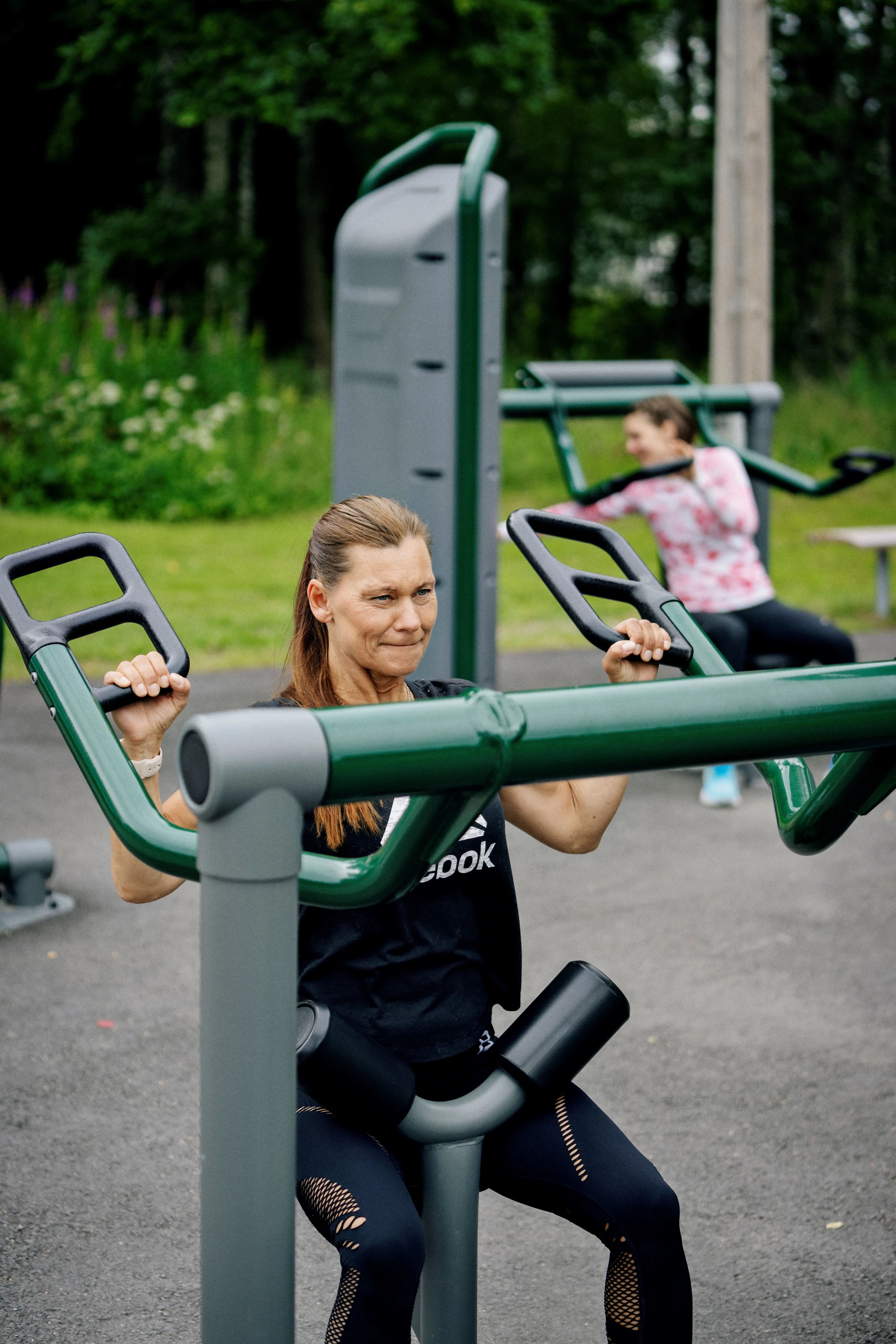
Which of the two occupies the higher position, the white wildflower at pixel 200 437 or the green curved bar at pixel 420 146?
the green curved bar at pixel 420 146

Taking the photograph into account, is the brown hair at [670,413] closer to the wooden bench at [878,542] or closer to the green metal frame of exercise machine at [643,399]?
the green metal frame of exercise machine at [643,399]

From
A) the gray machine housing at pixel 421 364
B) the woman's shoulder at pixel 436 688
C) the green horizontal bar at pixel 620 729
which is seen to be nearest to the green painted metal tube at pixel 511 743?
the green horizontal bar at pixel 620 729

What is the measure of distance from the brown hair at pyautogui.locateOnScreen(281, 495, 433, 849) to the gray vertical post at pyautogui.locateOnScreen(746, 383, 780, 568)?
3.77 meters

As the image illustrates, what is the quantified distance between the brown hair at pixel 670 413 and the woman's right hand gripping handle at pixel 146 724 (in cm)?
344

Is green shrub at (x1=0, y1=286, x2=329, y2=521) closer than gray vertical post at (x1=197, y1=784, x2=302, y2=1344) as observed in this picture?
No

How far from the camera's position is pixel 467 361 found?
Answer: 4.09m

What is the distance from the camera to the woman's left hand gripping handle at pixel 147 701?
5.09ft

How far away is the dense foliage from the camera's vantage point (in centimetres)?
1491

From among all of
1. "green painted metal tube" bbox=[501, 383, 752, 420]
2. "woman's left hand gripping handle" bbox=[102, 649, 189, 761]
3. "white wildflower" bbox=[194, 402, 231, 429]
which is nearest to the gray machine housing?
"green painted metal tube" bbox=[501, 383, 752, 420]

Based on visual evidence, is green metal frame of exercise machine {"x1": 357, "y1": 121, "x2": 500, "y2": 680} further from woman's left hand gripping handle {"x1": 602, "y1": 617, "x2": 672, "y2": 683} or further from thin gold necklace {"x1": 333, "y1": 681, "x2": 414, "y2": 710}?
woman's left hand gripping handle {"x1": 602, "y1": 617, "x2": 672, "y2": 683}

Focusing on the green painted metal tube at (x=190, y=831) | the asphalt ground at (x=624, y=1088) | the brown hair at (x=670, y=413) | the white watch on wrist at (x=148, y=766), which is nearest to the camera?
the green painted metal tube at (x=190, y=831)

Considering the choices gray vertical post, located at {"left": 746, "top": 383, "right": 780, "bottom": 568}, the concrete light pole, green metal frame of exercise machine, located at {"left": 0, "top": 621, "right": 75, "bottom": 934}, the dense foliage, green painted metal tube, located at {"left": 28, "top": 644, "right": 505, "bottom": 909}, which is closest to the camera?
green painted metal tube, located at {"left": 28, "top": 644, "right": 505, "bottom": 909}

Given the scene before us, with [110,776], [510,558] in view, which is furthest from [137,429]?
[110,776]

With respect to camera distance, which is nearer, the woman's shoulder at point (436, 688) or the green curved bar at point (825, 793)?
the green curved bar at point (825, 793)
